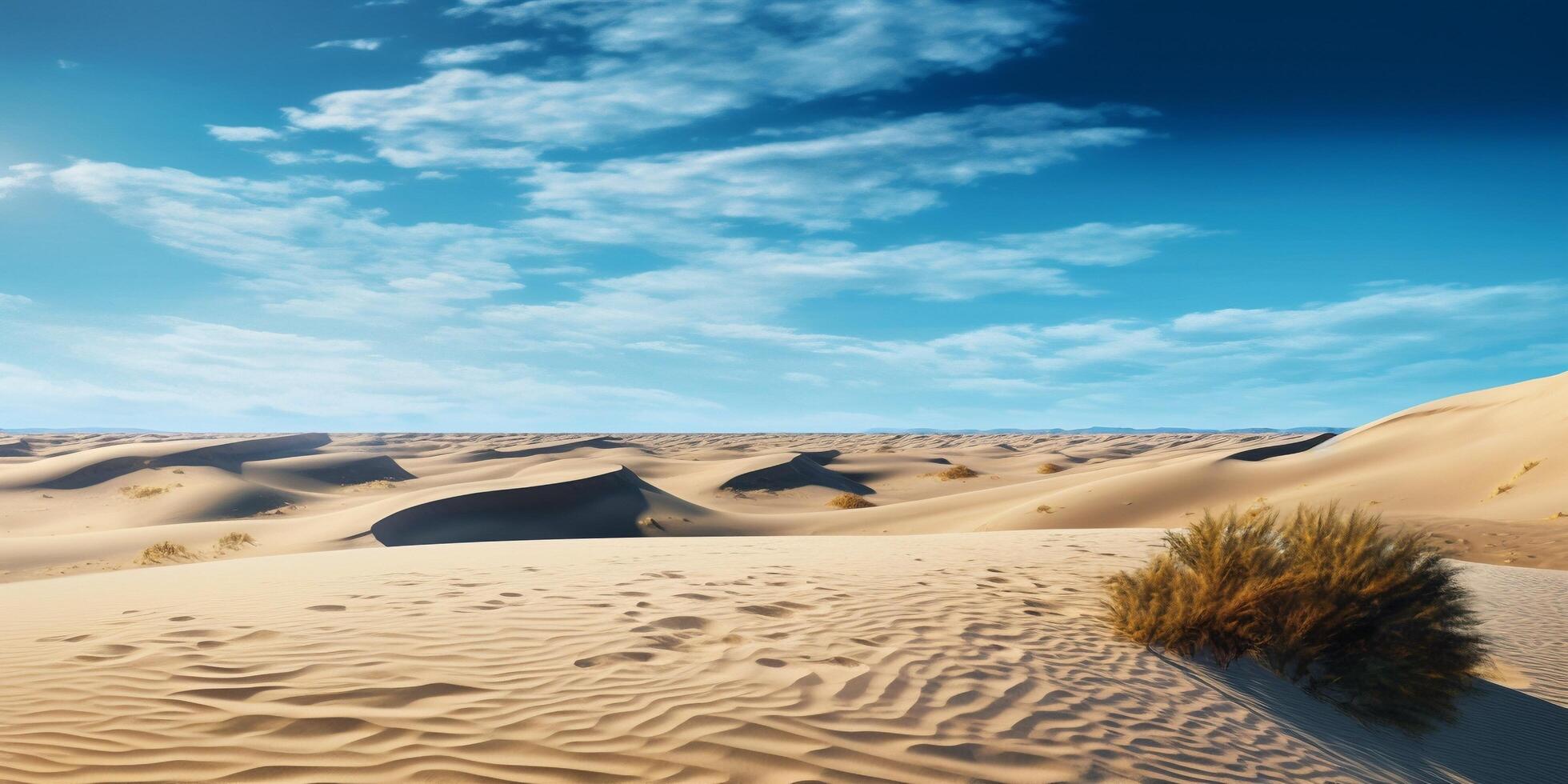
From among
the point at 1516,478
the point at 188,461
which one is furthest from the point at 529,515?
the point at 1516,478

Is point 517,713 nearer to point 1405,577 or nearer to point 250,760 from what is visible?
point 250,760

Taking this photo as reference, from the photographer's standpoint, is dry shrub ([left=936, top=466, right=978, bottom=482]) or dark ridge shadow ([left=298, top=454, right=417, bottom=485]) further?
dry shrub ([left=936, top=466, right=978, bottom=482])

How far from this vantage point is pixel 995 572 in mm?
10078

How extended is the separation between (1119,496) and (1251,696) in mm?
18388

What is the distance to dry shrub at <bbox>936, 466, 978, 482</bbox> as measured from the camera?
3834 cm

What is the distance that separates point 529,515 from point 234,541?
7168mm

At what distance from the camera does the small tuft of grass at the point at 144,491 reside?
1073 inches

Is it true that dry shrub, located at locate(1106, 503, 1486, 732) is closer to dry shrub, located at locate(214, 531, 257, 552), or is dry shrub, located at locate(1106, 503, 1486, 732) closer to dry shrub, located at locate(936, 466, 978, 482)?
Result: dry shrub, located at locate(214, 531, 257, 552)

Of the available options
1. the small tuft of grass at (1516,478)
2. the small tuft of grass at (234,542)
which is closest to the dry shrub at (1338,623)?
the small tuft of grass at (1516,478)

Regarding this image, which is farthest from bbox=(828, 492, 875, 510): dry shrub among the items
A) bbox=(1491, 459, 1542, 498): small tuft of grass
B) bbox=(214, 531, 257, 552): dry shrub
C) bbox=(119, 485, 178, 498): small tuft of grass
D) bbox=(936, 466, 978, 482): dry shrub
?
bbox=(119, 485, 178, 498): small tuft of grass

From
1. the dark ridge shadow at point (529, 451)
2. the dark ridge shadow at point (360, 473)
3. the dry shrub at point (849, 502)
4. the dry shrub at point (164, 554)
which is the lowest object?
the dry shrub at point (164, 554)

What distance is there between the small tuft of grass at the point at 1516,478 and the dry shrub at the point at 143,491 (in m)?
34.4

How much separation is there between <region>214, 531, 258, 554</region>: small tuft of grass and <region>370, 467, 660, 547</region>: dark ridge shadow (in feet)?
7.55

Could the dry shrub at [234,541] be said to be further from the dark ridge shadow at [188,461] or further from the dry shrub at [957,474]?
the dry shrub at [957,474]
